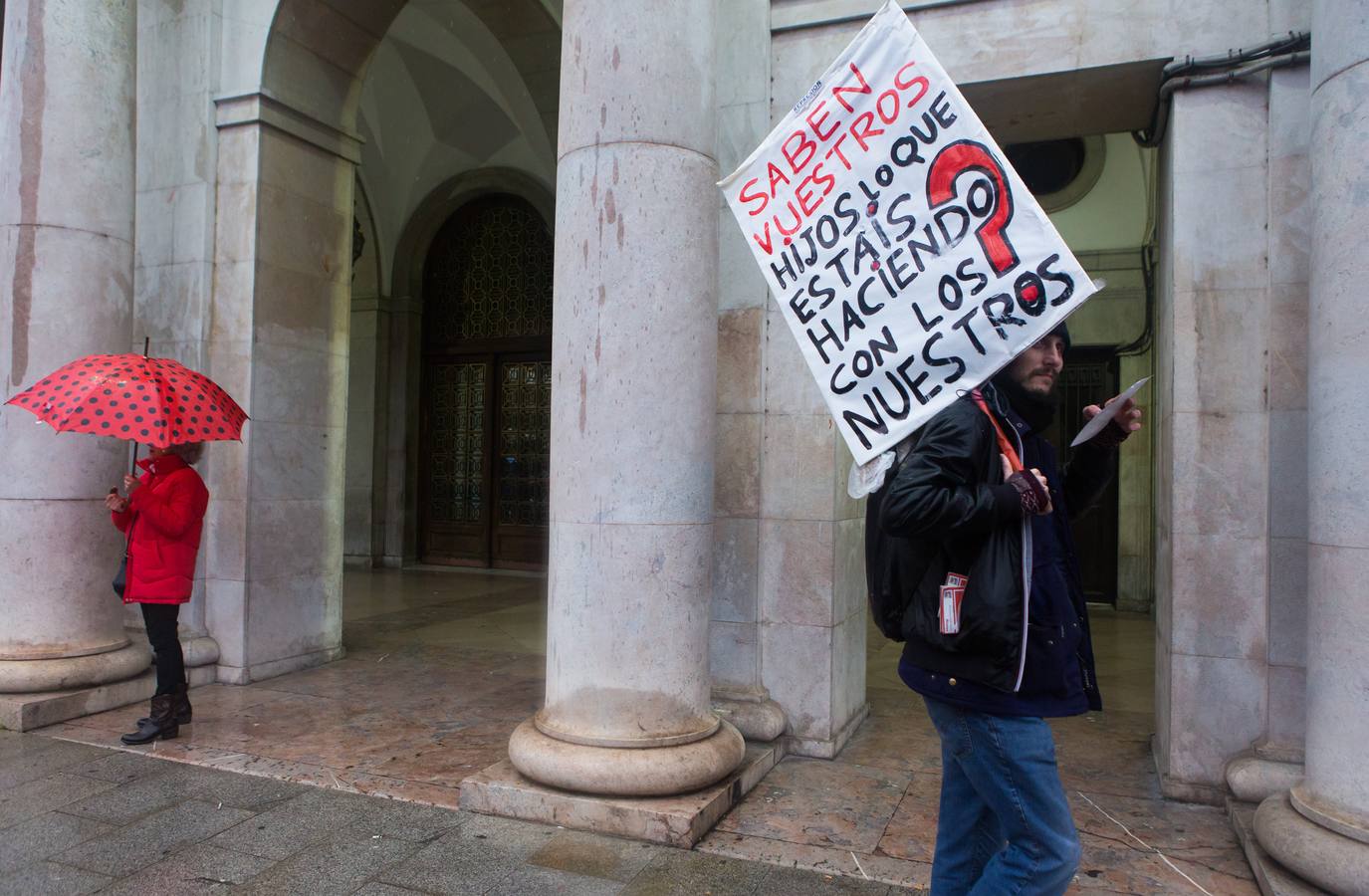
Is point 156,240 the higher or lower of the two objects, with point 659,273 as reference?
higher

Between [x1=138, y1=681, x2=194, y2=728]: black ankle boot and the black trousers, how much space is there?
3 centimetres

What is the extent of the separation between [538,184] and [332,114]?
5759 millimetres

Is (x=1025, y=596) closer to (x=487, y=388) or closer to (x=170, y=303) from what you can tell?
(x=170, y=303)

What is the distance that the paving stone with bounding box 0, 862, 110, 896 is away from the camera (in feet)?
11.6

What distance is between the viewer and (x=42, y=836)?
401cm

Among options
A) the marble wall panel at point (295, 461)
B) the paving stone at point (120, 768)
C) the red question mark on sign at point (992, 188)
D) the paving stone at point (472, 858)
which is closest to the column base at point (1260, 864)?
the red question mark on sign at point (992, 188)

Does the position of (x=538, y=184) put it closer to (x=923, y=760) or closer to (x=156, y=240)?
(x=156, y=240)

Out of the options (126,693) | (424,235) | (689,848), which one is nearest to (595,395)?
(689,848)

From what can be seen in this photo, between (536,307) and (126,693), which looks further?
(536,307)

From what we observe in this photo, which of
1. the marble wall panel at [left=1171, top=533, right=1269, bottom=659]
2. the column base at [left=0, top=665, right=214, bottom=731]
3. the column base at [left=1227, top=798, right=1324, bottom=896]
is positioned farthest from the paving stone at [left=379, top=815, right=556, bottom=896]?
the marble wall panel at [left=1171, top=533, right=1269, bottom=659]

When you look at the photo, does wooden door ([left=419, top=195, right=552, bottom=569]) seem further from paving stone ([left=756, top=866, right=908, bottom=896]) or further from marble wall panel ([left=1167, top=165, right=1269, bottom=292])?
paving stone ([left=756, top=866, right=908, bottom=896])

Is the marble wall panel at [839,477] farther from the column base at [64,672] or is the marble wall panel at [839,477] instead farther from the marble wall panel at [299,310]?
the column base at [64,672]

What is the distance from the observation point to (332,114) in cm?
756

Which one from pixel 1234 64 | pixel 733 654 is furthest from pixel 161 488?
pixel 1234 64
